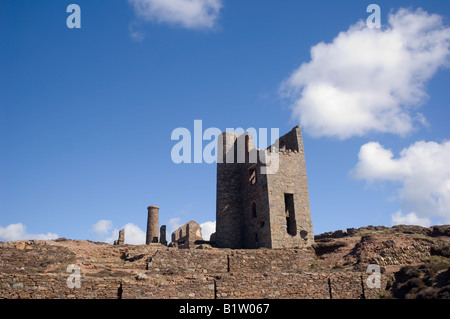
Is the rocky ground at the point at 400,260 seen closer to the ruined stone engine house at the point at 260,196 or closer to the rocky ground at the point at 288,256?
the rocky ground at the point at 288,256

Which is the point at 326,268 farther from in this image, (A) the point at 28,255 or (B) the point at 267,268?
(A) the point at 28,255

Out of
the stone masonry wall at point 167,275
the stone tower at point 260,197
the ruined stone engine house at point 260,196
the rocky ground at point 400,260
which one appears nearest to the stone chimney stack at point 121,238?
the ruined stone engine house at point 260,196

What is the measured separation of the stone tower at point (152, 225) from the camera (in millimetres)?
34562

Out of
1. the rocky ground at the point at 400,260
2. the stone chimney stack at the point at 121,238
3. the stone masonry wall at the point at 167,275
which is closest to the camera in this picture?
the stone masonry wall at the point at 167,275

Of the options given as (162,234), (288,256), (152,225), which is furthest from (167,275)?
(152,225)

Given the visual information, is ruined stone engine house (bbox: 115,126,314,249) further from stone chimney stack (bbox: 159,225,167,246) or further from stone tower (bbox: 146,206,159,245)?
stone tower (bbox: 146,206,159,245)

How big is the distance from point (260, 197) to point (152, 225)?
1510cm

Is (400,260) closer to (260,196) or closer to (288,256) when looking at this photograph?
(288,256)

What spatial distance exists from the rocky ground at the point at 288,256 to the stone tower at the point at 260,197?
261cm
